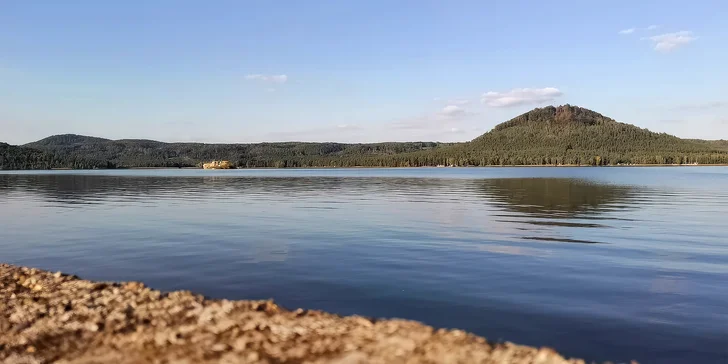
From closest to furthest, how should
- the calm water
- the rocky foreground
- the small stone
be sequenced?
1. the rocky foreground
2. the small stone
3. the calm water

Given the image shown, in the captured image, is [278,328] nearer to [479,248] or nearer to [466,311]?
[466,311]

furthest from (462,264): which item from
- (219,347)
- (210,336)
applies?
(219,347)

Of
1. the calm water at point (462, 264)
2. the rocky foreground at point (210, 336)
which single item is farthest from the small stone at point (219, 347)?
the calm water at point (462, 264)

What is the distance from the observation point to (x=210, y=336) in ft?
27.5

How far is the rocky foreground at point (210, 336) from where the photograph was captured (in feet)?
24.4

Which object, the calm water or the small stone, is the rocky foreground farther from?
the calm water

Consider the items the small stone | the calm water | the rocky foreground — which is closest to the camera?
the rocky foreground

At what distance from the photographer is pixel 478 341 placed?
801cm

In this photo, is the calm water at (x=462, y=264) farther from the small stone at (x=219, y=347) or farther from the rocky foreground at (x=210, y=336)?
the small stone at (x=219, y=347)

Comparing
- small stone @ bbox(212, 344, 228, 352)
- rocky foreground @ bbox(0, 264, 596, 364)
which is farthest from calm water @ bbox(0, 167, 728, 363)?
small stone @ bbox(212, 344, 228, 352)

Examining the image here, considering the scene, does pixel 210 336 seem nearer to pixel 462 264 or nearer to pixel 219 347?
pixel 219 347

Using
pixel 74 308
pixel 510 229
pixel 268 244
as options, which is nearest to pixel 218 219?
pixel 268 244

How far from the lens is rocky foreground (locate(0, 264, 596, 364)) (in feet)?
24.4

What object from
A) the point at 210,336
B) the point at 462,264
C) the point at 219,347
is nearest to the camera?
the point at 219,347
